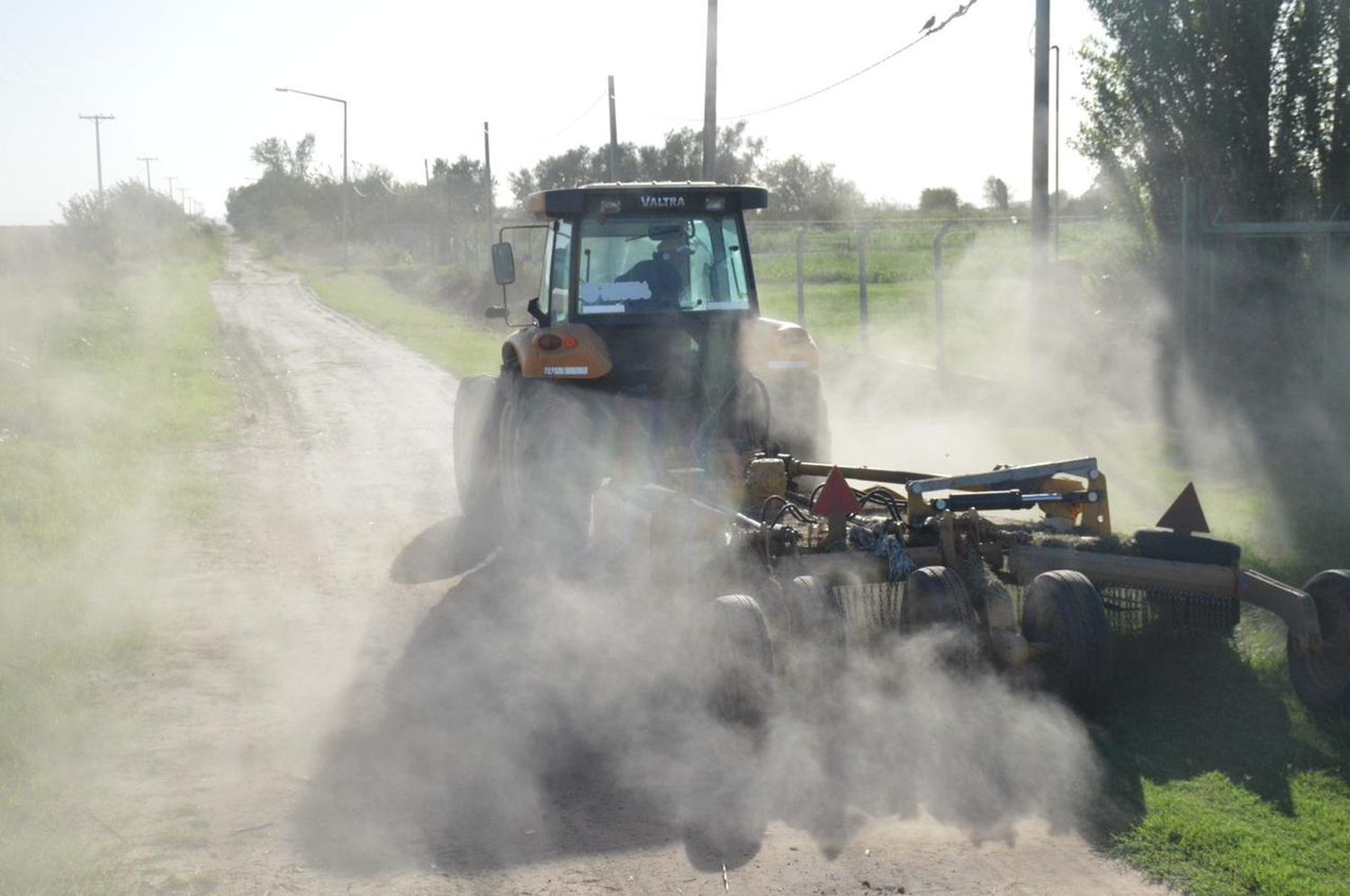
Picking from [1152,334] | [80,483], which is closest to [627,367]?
[80,483]

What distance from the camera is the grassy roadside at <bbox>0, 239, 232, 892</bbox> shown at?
17.4 ft

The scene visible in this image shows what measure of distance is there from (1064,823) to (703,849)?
1381mm

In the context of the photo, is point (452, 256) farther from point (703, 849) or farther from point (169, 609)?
point (703, 849)

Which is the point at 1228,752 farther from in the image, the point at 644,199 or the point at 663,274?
the point at 644,199

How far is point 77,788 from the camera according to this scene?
5539 mm

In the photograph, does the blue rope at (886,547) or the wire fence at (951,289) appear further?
the wire fence at (951,289)

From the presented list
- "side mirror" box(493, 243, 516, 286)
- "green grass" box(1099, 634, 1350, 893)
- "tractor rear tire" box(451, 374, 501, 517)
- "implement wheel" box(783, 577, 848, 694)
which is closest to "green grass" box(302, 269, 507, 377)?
"tractor rear tire" box(451, 374, 501, 517)

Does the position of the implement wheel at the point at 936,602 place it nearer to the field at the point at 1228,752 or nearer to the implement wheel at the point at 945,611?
the implement wheel at the point at 945,611

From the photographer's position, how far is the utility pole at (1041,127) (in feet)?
44.7

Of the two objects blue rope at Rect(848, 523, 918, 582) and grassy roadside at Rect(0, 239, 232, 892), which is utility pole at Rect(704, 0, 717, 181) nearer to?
grassy roadside at Rect(0, 239, 232, 892)

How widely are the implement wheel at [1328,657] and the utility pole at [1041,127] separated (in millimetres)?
8579

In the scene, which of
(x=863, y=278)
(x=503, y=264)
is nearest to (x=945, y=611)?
(x=503, y=264)

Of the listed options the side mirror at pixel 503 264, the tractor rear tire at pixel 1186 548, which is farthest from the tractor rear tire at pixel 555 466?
the tractor rear tire at pixel 1186 548

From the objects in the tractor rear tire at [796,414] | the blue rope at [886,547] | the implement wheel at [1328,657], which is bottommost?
the implement wheel at [1328,657]
